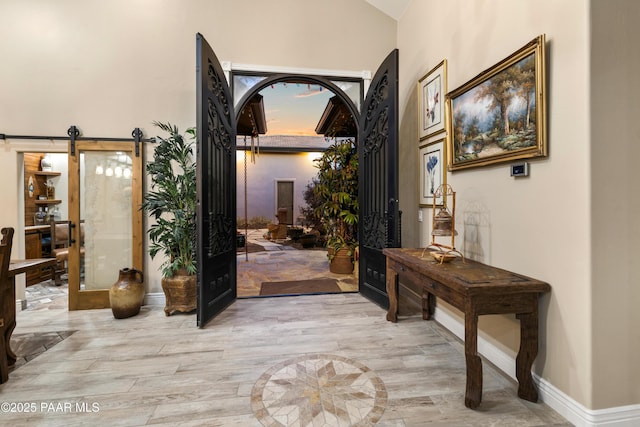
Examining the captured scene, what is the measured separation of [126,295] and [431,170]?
369 cm

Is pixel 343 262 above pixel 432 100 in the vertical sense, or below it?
below

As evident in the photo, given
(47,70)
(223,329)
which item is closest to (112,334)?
(223,329)

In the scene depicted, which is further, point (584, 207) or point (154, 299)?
point (154, 299)

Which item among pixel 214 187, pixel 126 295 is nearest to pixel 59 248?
pixel 126 295

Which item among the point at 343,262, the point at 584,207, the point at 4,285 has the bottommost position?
the point at 343,262

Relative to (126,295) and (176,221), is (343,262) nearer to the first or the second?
(176,221)

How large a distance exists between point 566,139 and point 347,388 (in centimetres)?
208

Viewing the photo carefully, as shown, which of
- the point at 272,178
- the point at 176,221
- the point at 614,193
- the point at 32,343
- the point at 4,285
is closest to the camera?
the point at 614,193

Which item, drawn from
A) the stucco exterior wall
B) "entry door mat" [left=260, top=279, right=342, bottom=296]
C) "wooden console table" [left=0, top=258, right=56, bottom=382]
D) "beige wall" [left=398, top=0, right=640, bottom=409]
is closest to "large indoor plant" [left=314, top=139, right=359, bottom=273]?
"entry door mat" [left=260, top=279, right=342, bottom=296]

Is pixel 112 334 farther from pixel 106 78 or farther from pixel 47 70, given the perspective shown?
pixel 47 70

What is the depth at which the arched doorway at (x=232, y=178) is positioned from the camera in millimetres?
2973

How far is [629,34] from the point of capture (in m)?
1.58

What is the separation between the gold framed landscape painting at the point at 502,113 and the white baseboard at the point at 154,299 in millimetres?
3769

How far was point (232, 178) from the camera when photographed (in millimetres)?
3803
